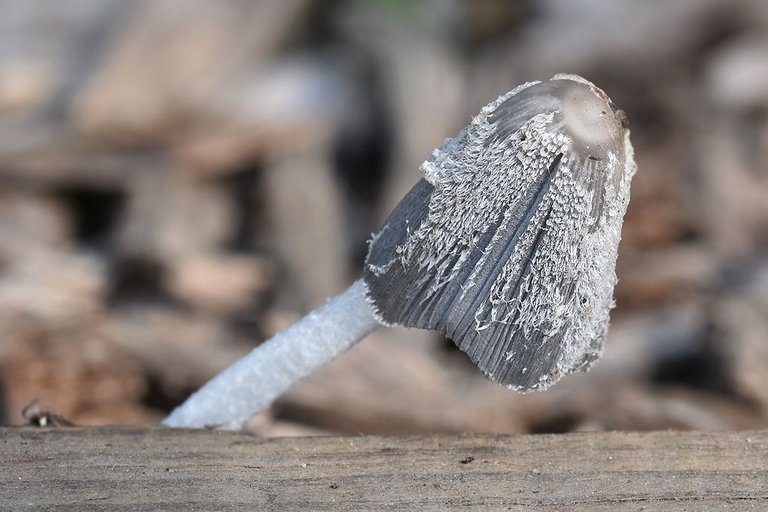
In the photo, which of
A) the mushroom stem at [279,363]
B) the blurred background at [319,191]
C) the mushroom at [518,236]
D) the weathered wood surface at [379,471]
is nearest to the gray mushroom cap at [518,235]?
the mushroom at [518,236]

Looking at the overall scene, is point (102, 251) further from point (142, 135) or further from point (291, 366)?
point (291, 366)

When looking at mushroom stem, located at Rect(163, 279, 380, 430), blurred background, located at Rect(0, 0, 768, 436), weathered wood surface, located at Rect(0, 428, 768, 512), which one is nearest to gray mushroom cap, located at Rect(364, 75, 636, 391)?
mushroom stem, located at Rect(163, 279, 380, 430)

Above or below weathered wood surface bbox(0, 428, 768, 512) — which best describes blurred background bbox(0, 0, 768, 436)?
above

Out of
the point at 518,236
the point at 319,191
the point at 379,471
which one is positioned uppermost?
the point at 319,191

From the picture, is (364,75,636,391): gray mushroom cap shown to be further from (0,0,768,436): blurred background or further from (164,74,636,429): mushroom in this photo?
(0,0,768,436): blurred background

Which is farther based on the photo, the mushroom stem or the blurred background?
the blurred background

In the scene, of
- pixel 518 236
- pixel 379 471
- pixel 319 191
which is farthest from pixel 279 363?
pixel 319 191

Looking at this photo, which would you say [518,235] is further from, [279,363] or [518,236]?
[279,363]

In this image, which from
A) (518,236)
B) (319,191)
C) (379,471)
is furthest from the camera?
(319,191)
